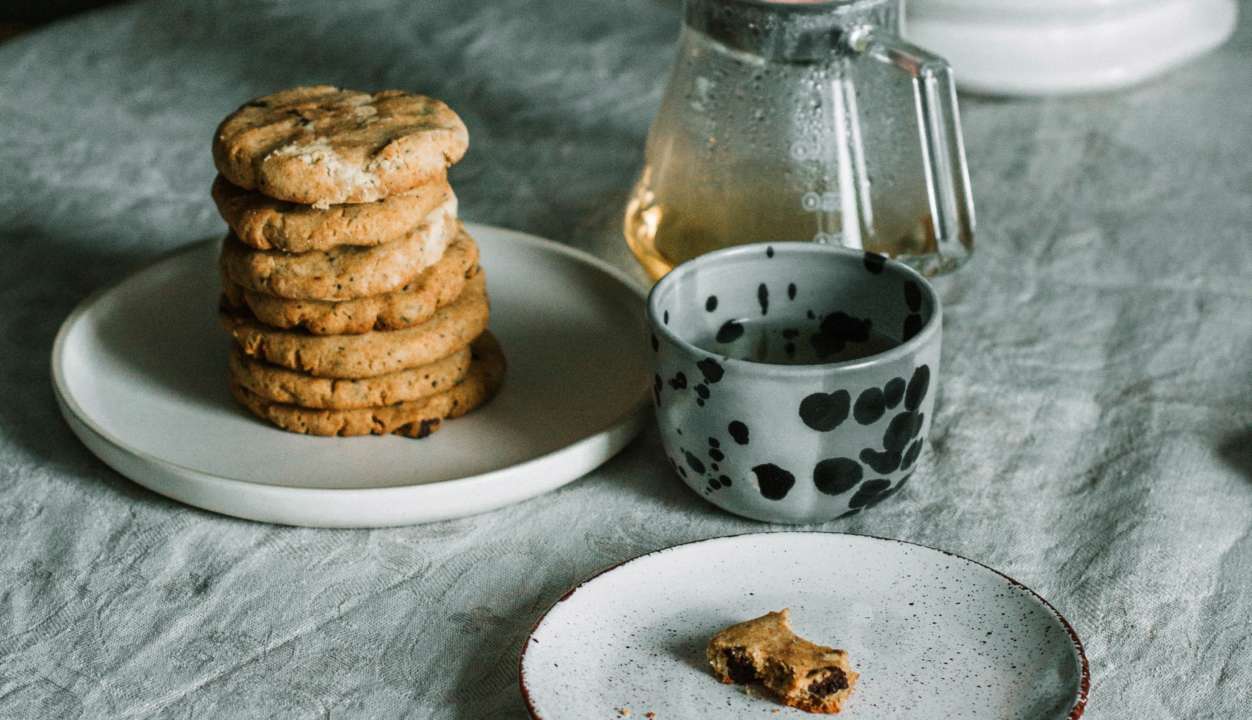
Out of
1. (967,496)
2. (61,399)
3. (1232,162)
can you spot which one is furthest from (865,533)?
(1232,162)

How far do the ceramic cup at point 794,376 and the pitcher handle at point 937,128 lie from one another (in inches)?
4.5

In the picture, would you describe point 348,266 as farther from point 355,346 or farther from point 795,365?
point 795,365

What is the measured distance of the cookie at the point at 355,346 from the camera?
649 millimetres

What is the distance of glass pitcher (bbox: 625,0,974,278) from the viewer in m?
0.72

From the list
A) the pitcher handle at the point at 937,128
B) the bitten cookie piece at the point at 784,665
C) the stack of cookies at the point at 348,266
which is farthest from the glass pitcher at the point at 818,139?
the bitten cookie piece at the point at 784,665

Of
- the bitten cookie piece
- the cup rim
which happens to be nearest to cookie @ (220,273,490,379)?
the cup rim

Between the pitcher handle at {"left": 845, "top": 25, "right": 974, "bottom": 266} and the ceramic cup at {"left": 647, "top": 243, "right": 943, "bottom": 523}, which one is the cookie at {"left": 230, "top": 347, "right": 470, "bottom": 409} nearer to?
the ceramic cup at {"left": 647, "top": 243, "right": 943, "bottom": 523}

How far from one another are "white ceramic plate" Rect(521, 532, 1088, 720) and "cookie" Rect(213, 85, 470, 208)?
20 cm

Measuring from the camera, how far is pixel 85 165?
3.30 feet

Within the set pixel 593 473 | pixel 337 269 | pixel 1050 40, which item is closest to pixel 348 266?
pixel 337 269

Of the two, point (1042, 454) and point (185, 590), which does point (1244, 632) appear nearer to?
point (1042, 454)

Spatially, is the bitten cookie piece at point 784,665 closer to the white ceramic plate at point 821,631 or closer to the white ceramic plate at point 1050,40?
the white ceramic plate at point 821,631

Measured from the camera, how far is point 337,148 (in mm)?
620

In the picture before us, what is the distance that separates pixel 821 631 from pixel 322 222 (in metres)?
0.27
